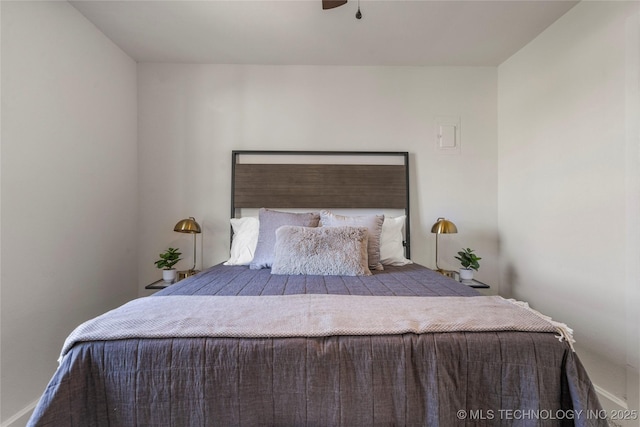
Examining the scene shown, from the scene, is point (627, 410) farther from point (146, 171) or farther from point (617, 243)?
point (146, 171)

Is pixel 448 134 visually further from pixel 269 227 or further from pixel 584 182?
pixel 269 227

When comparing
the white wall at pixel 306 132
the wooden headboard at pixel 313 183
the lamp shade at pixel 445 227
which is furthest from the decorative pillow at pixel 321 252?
the white wall at pixel 306 132

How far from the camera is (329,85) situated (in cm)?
243

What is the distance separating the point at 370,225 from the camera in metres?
1.97

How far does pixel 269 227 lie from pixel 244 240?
0.29 m

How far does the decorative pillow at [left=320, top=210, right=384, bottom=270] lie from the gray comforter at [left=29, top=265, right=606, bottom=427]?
1.02 m

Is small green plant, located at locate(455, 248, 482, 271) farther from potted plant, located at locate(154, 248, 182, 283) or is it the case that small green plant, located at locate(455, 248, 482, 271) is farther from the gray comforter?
potted plant, located at locate(154, 248, 182, 283)

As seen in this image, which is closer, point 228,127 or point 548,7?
point 548,7

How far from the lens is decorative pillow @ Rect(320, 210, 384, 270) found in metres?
1.86

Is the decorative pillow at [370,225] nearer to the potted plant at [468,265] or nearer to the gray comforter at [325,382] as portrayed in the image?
the potted plant at [468,265]

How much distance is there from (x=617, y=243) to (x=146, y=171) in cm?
349

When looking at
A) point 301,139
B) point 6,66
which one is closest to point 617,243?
point 301,139

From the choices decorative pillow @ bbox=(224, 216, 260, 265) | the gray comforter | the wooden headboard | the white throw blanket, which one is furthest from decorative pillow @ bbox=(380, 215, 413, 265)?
the gray comforter

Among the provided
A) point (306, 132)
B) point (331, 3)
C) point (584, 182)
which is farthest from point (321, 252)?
point (584, 182)
